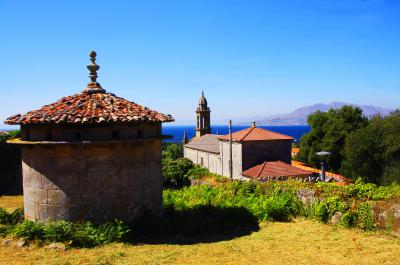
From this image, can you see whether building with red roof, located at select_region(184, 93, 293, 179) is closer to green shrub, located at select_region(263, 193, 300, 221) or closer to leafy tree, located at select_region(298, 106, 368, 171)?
leafy tree, located at select_region(298, 106, 368, 171)

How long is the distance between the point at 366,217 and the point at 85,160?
8.53m

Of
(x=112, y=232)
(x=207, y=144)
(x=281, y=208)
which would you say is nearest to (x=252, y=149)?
(x=207, y=144)

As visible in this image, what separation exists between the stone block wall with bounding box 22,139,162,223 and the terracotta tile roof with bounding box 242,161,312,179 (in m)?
19.6

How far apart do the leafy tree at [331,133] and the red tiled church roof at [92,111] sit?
121ft

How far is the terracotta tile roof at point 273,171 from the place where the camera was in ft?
98.0

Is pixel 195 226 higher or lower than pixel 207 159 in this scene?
higher

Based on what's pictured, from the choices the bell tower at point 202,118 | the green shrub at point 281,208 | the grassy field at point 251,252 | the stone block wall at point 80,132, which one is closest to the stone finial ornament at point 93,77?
the stone block wall at point 80,132

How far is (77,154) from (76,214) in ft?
5.58

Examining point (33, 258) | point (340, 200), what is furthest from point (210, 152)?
point (33, 258)

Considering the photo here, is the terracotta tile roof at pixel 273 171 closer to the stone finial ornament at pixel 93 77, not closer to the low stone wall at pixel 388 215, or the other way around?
the low stone wall at pixel 388 215

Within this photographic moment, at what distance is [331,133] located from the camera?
45500mm

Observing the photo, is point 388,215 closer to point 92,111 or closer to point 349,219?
point 349,219

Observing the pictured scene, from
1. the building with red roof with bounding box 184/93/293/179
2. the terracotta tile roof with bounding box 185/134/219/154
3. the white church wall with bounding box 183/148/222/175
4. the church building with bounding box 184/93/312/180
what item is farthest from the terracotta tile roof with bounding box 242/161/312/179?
the terracotta tile roof with bounding box 185/134/219/154

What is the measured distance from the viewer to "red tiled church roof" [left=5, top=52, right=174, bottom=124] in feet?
32.0
